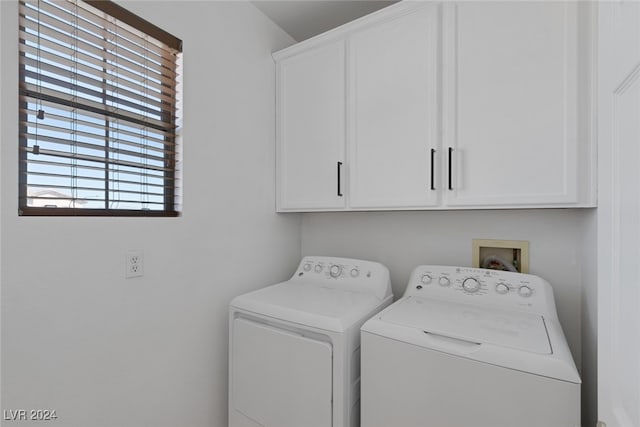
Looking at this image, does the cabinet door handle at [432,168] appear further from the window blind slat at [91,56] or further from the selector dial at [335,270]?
the window blind slat at [91,56]

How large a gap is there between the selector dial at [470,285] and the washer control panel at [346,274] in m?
0.38

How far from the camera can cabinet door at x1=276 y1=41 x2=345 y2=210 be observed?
5.48 ft

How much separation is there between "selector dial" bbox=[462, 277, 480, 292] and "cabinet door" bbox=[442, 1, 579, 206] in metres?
0.37

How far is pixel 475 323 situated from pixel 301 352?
693 millimetres

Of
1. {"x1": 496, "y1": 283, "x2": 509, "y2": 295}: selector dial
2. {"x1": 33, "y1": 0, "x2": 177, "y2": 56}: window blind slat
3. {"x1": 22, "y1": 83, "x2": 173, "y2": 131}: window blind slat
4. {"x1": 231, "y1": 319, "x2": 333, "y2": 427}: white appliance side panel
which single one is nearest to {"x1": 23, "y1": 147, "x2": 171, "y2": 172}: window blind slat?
{"x1": 22, "y1": 83, "x2": 173, "y2": 131}: window blind slat

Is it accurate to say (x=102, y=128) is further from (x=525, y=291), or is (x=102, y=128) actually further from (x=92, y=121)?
(x=525, y=291)

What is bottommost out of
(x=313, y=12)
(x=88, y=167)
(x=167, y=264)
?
(x=167, y=264)

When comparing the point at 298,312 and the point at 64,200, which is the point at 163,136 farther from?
the point at 298,312

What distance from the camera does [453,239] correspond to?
1677mm

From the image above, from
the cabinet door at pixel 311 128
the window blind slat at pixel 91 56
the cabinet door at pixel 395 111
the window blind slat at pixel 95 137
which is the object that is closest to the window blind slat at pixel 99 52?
the window blind slat at pixel 91 56

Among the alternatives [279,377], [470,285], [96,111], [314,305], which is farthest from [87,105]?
[470,285]

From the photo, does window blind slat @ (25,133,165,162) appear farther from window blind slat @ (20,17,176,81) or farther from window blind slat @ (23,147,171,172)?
window blind slat @ (20,17,176,81)

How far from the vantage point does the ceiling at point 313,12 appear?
5.59ft

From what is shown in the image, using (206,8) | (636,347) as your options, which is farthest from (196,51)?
(636,347)
